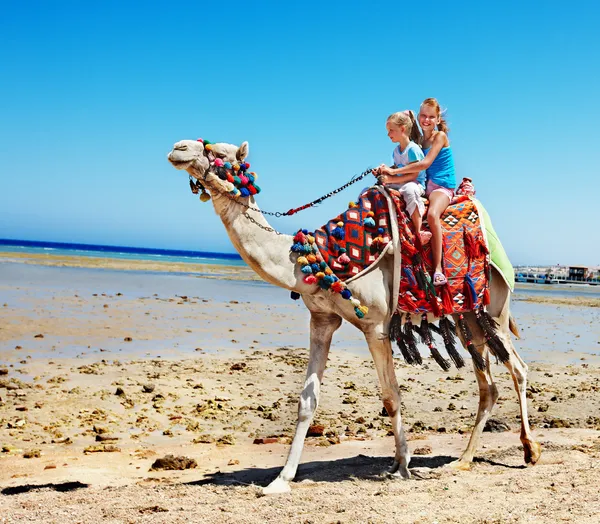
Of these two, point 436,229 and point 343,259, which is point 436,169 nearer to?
point 436,229

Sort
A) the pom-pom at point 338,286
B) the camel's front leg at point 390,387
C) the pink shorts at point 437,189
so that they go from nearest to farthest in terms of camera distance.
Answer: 1. the pom-pom at point 338,286
2. the camel's front leg at point 390,387
3. the pink shorts at point 437,189

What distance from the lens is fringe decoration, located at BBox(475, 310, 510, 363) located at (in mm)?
6102

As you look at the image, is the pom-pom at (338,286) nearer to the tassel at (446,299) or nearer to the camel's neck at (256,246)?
the camel's neck at (256,246)

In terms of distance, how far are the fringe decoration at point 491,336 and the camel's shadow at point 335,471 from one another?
119 cm

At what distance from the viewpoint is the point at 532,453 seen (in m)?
6.05

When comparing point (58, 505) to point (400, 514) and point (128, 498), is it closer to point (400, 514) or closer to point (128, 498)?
point (128, 498)

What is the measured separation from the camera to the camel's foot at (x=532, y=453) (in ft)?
19.8

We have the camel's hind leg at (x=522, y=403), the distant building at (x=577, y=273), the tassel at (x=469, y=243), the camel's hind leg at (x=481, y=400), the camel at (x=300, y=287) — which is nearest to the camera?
the camel at (x=300, y=287)

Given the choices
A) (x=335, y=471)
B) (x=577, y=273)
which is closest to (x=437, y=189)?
(x=335, y=471)

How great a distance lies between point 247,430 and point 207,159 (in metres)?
3.76

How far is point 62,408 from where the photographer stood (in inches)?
321

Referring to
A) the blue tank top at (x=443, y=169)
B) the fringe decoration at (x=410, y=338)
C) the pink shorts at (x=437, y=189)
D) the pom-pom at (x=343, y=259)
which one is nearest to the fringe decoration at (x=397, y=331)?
the fringe decoration at (x=410, y=338)

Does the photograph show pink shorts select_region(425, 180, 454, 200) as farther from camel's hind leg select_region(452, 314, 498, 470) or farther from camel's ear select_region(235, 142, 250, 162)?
camel's ear select_region(235, 142, 250, 162)

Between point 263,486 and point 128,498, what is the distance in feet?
3.68
